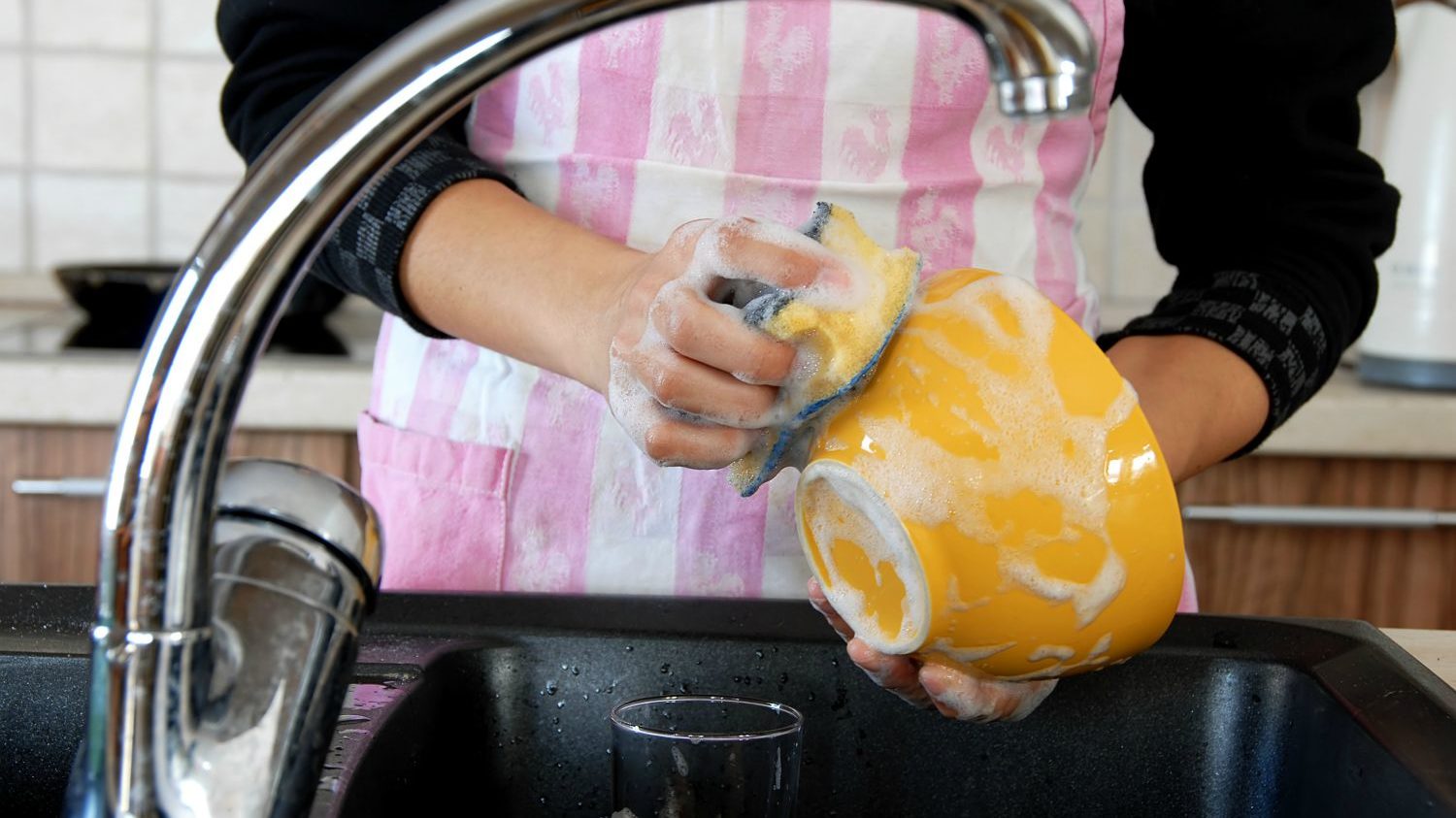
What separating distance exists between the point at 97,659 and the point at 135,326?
1.20m

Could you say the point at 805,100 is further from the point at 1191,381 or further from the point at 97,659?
the point at 97,659

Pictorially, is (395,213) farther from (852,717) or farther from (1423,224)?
(1423,224)

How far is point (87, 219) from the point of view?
1.70 m

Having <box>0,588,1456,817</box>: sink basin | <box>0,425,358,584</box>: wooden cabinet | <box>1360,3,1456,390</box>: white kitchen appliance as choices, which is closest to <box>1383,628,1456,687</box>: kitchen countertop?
<box>0,588,1456,817</box>: sink basin

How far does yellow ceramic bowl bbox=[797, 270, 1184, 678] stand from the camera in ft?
1.56

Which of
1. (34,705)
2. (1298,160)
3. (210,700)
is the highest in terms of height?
(1298,160)

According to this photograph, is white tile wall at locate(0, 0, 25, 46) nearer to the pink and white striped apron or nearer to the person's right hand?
the pink and white striped apron

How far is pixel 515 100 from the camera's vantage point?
2.60ft

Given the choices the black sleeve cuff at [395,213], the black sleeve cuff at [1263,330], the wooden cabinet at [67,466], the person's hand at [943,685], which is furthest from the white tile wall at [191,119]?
the person's hand at [943,685]

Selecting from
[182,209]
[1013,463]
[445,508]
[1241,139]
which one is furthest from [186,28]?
[1013,463]

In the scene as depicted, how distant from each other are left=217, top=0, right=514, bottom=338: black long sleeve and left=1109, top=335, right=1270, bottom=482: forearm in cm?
33

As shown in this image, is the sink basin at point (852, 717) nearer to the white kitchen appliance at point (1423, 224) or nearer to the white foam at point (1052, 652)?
the white foam at point (1052, 652)

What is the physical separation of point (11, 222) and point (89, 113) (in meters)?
0.16

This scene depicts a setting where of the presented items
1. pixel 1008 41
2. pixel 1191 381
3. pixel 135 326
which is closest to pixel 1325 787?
pixel 1191 381
